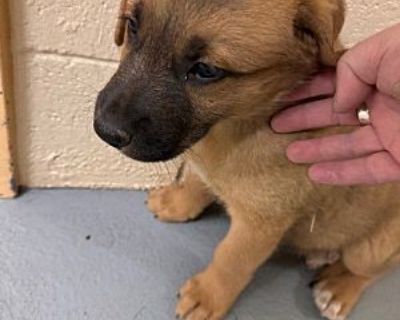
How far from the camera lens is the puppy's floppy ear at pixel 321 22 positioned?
4.73 ft

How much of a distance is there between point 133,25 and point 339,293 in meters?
1.15

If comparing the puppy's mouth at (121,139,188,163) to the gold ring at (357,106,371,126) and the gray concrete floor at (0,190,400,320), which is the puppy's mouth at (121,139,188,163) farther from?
the gray concrete floor at (0,190,400,320)

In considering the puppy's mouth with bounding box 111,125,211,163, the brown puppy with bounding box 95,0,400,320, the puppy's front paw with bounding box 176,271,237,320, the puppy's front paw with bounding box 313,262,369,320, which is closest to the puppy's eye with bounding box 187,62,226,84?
the brown puppy with bounding box 95,0,400,320

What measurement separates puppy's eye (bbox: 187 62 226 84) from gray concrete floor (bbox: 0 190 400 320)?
941 millimetres

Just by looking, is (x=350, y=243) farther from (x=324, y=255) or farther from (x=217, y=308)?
(x=217, y=308)

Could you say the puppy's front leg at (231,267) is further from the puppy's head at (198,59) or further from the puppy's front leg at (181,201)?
the puppy's head at (198,59)

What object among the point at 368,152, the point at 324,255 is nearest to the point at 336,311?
the point at 324,255

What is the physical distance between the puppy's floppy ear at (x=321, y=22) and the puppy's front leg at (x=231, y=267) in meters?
0.54

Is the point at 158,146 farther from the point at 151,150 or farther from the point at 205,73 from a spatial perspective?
the point at 205,73

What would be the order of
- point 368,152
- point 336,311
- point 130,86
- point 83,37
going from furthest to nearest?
Answer: point 336,311 < point 83,37 < point 368,152 < point 130,86

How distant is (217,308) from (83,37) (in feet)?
3.00

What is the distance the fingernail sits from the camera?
171cm

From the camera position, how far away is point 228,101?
154 cm

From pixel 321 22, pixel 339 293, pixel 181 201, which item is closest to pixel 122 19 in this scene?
pixel 321 22
